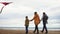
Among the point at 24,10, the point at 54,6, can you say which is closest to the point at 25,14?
the point at 24,10

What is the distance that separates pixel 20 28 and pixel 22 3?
1.18m

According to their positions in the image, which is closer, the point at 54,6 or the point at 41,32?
the point at 41,32

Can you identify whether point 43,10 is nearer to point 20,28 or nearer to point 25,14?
point 25,14

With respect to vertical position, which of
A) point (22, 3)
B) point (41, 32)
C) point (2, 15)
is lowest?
point (41, 32)

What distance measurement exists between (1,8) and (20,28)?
1.29 meters

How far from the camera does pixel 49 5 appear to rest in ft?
27.8

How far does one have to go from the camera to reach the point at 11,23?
8516mm

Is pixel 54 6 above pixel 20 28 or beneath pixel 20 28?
above

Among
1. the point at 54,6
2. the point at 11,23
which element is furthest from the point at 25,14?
the point at 54,6

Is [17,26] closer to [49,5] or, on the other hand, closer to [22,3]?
[22,3]

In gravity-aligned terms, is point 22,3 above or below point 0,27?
above

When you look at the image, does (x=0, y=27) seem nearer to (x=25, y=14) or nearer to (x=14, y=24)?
(x=14, y=24)

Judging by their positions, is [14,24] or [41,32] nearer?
[41,32]

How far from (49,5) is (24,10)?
118 centimetres
